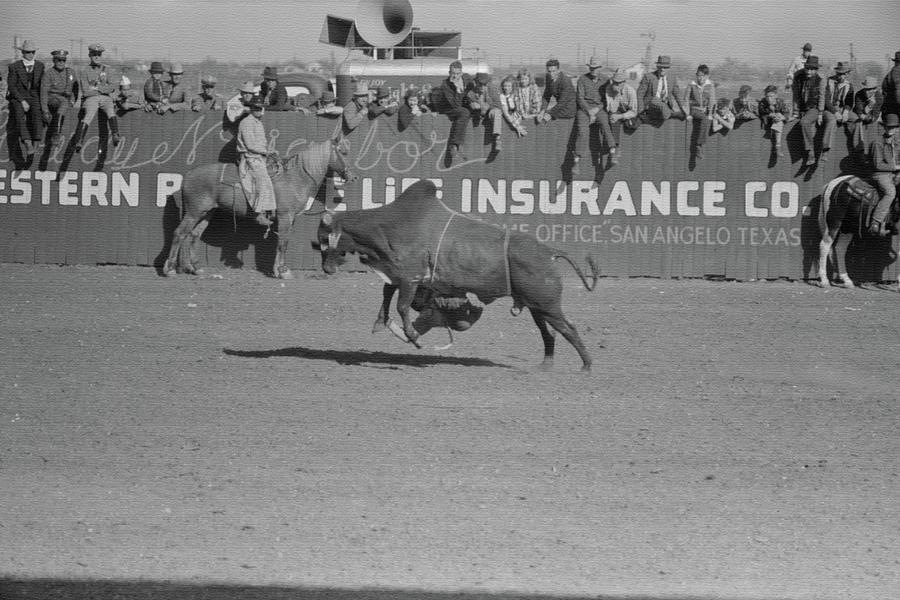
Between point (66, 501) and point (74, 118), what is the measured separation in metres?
13.3

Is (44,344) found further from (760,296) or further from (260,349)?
(760,296)

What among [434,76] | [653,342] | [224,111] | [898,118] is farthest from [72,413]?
[434,76]

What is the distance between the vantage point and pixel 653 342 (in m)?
14.3

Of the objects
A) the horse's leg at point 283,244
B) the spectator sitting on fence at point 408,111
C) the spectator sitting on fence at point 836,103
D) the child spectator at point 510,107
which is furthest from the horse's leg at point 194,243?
the spectator sitting on fence at point 836,103

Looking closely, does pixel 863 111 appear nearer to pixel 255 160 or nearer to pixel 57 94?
pixel 255 160

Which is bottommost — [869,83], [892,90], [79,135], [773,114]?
[79,135]

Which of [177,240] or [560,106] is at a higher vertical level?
[560,106]

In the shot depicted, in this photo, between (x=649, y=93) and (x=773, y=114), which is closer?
(x=773, y=114)

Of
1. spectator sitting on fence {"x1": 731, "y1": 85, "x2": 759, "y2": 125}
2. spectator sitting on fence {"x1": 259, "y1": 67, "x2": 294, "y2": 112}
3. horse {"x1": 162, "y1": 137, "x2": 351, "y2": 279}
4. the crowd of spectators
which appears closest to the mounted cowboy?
horse {"x1": 162, "y1": 137, "x2": 351, "y2": 279}

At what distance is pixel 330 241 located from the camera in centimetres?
1179

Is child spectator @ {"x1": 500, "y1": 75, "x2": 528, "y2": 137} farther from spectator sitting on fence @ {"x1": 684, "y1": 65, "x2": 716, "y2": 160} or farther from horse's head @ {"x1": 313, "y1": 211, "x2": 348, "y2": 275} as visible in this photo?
horse's head @ {"x1": 313, "y1": 211, "x2": 348, "y2": 275}

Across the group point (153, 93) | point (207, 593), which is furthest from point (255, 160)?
point (207, 593)

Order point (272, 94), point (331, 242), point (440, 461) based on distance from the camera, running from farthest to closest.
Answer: point (272, 94), point (331, 242), point (440, 461)

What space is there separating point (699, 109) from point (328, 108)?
5730mm
